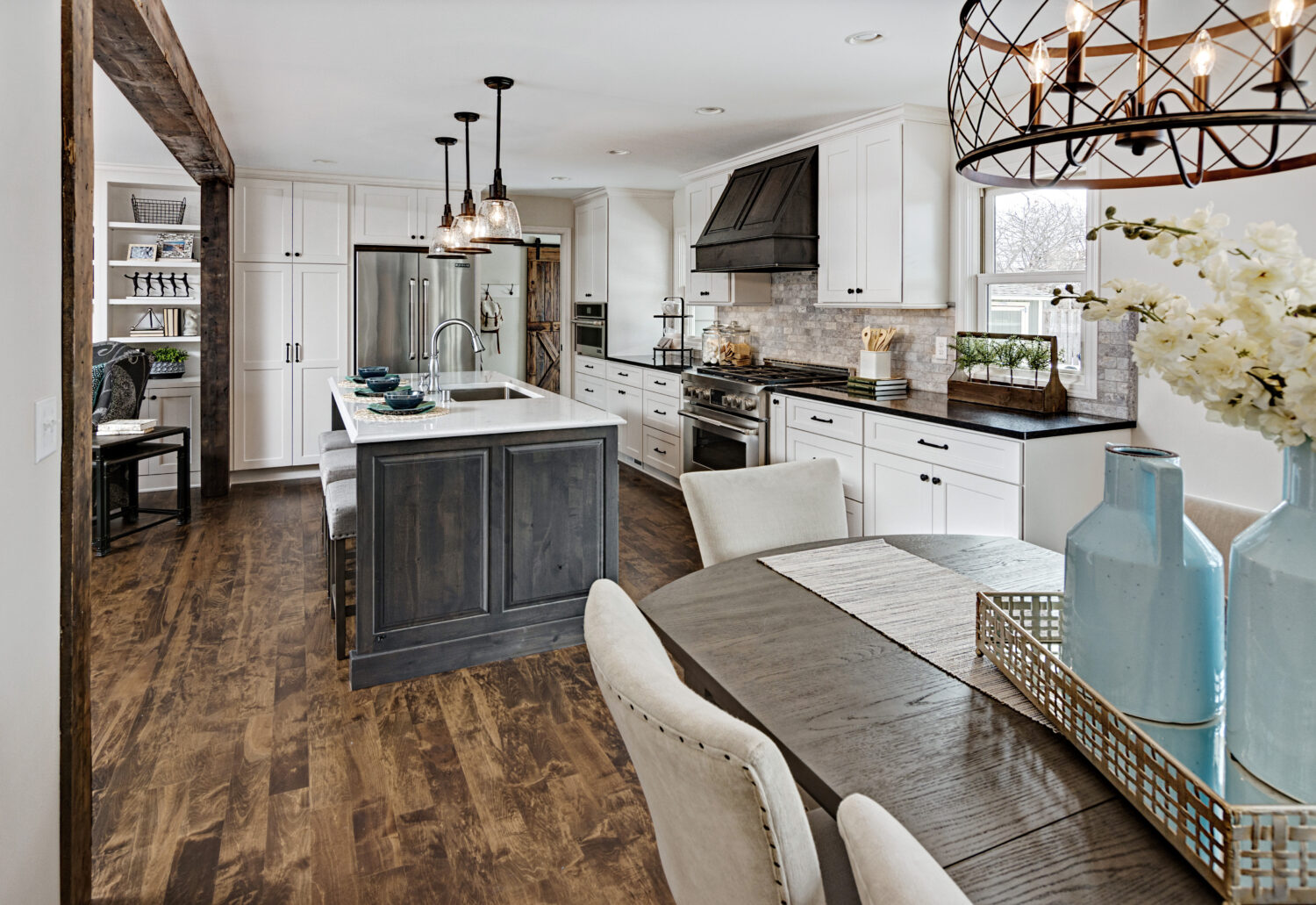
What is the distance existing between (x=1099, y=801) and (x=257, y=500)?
19.1 feet

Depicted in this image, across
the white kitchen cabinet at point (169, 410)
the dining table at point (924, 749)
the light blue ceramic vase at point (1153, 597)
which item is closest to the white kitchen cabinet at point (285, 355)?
the white kitchen cabinet at point (169, 410)

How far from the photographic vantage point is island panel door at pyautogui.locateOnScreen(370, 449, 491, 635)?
9.52 ft

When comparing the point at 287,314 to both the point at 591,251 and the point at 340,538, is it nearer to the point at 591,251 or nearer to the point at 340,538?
the point at 591,251

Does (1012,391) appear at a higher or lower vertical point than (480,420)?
higher

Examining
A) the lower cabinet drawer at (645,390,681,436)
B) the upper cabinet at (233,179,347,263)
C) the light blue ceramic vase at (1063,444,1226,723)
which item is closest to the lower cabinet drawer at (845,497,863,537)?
the lower cabinet drawer at (645,390,681,436)

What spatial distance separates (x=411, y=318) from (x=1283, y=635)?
6315 mm

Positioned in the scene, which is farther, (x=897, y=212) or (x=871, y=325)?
(x=871, y=325)

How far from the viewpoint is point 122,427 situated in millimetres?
4680

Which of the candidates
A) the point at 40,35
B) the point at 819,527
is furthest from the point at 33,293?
the point at 819,527

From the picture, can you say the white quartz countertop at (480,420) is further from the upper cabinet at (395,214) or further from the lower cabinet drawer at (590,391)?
the lower cabinet drawer at (590,391)

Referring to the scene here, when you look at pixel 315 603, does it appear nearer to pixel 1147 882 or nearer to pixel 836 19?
pixel 836 19

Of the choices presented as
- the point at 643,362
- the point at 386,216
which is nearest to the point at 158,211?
the point at 386,216

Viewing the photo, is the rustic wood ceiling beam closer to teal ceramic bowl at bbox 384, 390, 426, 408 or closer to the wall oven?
teal ceramic bowl at bbox 384, 390, 426, 408

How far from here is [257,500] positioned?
5742 millimetres
